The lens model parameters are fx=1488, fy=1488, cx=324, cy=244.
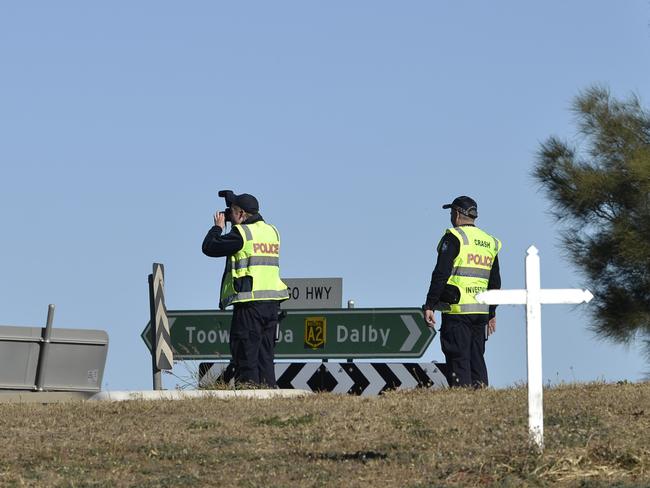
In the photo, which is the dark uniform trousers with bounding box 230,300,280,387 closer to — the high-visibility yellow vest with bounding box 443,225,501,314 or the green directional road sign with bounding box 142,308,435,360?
the high-visibility yellow vest with bounding box 443,225,501,314

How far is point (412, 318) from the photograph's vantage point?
19422 millimetres

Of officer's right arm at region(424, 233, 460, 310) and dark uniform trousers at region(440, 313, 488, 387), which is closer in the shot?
officer's right arm at region(424, 233, 460, 310)

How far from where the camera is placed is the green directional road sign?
64.0 ft

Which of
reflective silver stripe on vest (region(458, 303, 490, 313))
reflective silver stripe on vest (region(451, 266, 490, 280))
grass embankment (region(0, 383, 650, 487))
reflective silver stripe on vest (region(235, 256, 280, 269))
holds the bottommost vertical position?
grass embankment (region(0, 383, 650, 487))

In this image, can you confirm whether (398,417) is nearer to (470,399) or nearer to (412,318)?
(470,399)

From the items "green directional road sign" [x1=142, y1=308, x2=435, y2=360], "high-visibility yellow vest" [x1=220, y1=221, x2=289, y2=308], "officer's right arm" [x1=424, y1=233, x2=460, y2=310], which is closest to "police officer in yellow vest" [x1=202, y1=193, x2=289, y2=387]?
Result: "high-visibility yellow vest" [x1=220, y1=221, x2=289, y2=308]

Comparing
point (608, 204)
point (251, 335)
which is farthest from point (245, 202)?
point (608, 204)

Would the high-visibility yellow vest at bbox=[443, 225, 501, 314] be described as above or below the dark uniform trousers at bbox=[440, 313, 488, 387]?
above

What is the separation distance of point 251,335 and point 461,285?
2.12m

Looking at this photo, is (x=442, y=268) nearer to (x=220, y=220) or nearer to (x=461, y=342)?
(x=461, y=342)

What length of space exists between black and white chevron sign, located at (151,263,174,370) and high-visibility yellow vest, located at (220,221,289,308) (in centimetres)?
510

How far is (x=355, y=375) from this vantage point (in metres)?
19.9

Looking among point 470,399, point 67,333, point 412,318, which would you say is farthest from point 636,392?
point 67,333

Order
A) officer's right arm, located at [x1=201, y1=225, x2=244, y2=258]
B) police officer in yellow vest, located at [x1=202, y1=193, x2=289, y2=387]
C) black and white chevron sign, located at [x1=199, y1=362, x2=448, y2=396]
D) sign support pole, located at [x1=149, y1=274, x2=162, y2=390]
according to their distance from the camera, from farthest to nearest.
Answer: black and white chevron sign, located at [x1=199, y1=362, x2=448, y2=396]
sign support pole, located at [x1=149, y1=274, x2=162, y2=390]
police officer in yellow vest, located at [x1=202, y1=193, x2=289, y2=387]
officer's right arm, located at [x1=201, y1=225, x2=244, y2=258]
